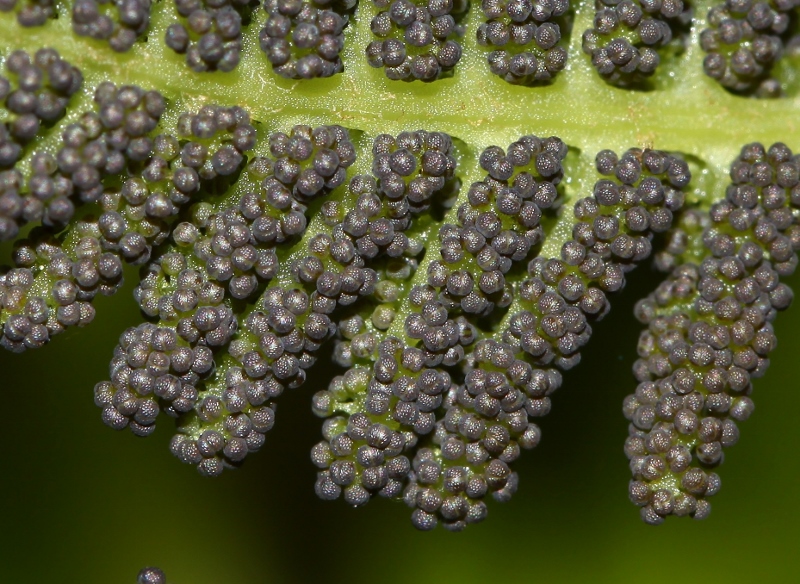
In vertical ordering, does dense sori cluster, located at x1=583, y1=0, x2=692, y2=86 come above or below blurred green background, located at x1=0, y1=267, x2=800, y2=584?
above

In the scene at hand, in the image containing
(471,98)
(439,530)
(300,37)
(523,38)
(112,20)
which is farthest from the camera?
(439,530)

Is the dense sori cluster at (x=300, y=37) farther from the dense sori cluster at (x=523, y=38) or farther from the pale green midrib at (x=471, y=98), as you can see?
the dense sori cluster at (x=523, y=38)

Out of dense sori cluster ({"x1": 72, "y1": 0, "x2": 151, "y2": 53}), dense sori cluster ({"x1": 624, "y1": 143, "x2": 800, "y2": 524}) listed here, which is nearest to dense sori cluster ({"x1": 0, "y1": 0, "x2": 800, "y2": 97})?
dense sori cluster ({"x1": 72, "y1": 0, "x2": 151, "y2": 53})

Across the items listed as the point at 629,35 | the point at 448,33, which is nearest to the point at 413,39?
the point at 448,33

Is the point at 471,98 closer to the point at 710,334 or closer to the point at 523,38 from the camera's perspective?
the point at 523,38

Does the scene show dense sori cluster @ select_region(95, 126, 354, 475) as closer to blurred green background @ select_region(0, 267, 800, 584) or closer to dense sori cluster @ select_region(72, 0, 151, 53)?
dense sori cluster @ select_region(72, 0, 151, 53)

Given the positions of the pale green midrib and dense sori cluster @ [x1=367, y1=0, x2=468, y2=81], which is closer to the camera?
the pale green midrib
